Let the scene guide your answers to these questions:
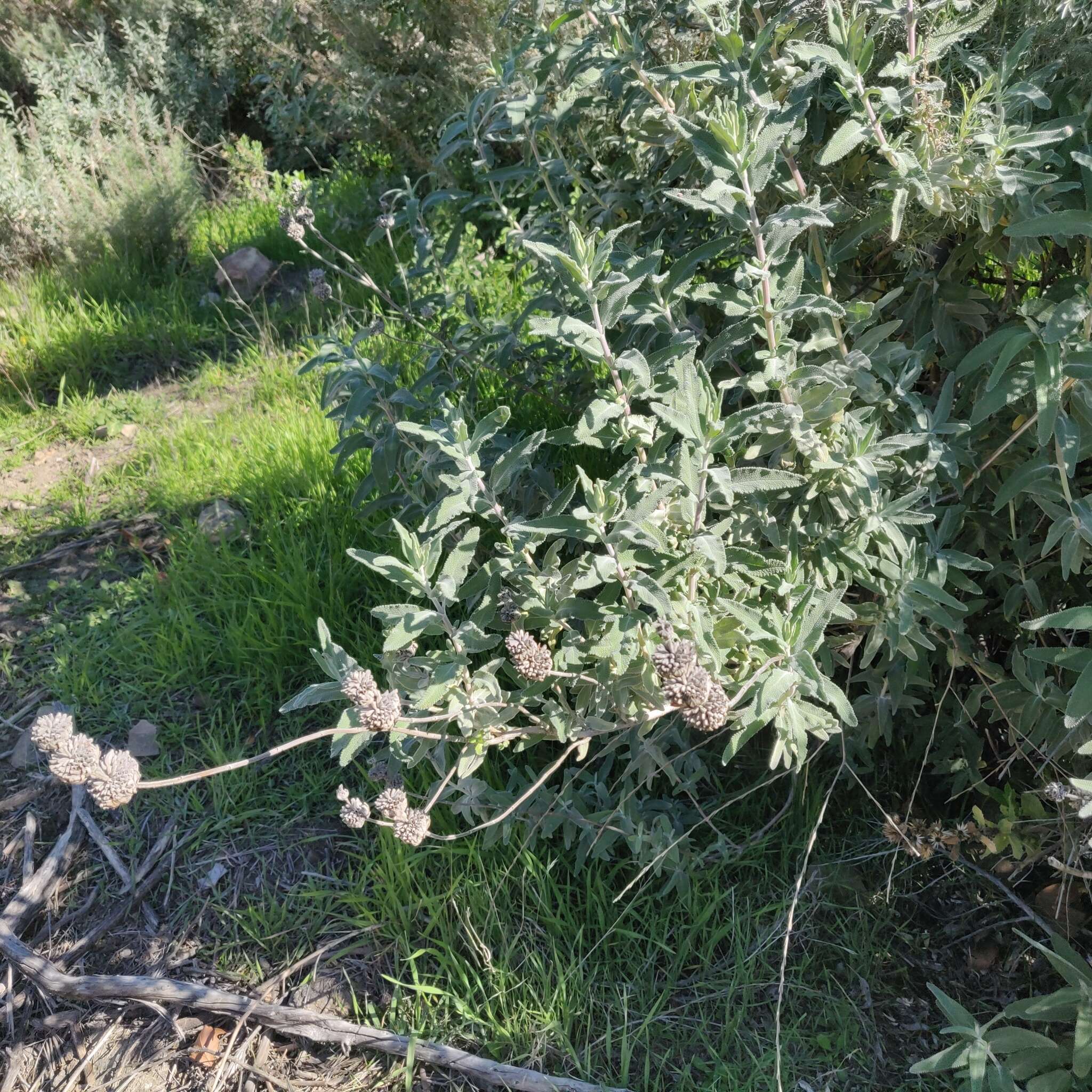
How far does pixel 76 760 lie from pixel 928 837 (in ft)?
6.03

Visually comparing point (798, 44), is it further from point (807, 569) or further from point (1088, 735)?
point (1088, 735)

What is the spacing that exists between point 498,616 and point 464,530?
0.56 m

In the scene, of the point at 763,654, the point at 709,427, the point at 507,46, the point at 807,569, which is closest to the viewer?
the point at 709,427

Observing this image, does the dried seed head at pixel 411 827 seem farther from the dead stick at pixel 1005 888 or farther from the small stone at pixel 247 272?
the small stone at pixel 247 272

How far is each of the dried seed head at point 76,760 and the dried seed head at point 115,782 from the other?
0.05 ft

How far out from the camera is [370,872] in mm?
2451

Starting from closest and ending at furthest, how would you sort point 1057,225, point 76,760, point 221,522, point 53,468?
point 76,760 → point 1057,225 → point 221,522 → point 53,468

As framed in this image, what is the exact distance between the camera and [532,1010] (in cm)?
227

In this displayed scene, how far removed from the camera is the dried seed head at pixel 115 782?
1.55 m

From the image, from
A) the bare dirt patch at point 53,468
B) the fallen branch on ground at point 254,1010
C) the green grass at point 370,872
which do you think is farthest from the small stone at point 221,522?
the fallen branch on ground at point 254,1010

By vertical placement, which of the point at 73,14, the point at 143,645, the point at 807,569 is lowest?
the point at 143,645

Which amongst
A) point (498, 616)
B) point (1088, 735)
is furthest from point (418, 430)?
point (1088, 735)

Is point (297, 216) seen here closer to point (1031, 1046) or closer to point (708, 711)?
point (708, 711)

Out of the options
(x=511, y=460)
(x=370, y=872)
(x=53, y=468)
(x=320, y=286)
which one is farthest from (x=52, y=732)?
(x=53, y=468)
